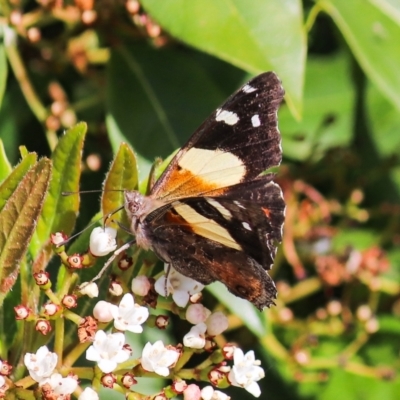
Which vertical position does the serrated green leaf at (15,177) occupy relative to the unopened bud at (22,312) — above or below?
above

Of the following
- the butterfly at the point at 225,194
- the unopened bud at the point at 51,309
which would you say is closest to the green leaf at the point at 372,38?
the butterfly at the point at 225,194

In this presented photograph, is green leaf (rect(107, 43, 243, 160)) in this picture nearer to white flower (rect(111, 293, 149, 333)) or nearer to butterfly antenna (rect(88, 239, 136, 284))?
butterfly antenna (rect(88, 239, 136, 284))

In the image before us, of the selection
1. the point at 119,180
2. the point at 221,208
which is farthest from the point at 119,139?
the point at 221,208

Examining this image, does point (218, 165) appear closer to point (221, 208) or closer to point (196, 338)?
point (221, 208)

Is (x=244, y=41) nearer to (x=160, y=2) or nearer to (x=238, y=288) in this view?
(x=160, y=2)

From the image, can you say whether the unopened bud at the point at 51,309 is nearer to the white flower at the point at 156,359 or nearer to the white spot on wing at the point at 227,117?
the white flower at the point at 156,359
